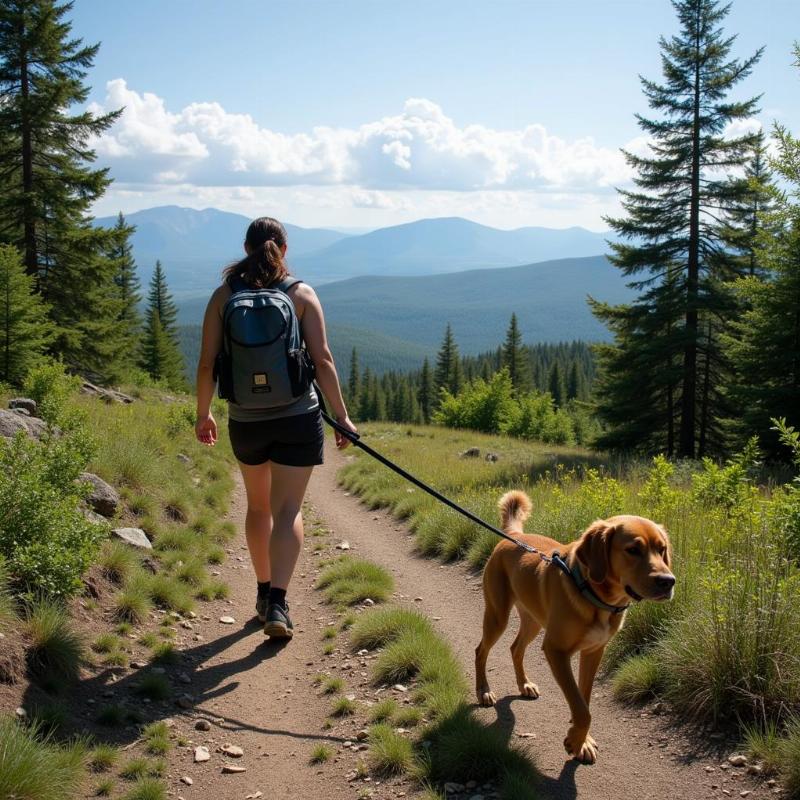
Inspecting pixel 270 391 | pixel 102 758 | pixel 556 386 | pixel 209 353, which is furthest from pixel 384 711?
pixel 556 386

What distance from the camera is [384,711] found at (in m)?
3.92

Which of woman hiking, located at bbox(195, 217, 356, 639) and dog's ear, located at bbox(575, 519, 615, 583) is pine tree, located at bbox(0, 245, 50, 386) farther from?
dog's ear, located at bbox(575, 519, 615, 583)

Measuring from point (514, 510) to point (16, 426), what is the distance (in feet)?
17.0

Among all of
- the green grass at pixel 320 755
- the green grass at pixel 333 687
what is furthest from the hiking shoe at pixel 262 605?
the green grass at pixel 320 755

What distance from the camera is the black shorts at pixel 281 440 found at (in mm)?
4434

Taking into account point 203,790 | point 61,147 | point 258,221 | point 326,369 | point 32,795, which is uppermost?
point 61,147

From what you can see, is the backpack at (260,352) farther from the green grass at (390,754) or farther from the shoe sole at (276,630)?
the green grass at (390,754)

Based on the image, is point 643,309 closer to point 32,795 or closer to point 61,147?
point 61,147

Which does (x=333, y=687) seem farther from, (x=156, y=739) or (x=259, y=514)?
(x=259, y=514)

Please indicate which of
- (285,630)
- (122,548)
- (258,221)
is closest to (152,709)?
(285,630)

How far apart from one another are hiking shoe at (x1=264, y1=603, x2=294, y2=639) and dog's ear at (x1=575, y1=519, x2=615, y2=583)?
2.37 metres

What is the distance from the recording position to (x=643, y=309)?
2158cm

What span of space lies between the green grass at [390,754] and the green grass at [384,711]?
0.29 m

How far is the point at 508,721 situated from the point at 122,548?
3398 millimetres
